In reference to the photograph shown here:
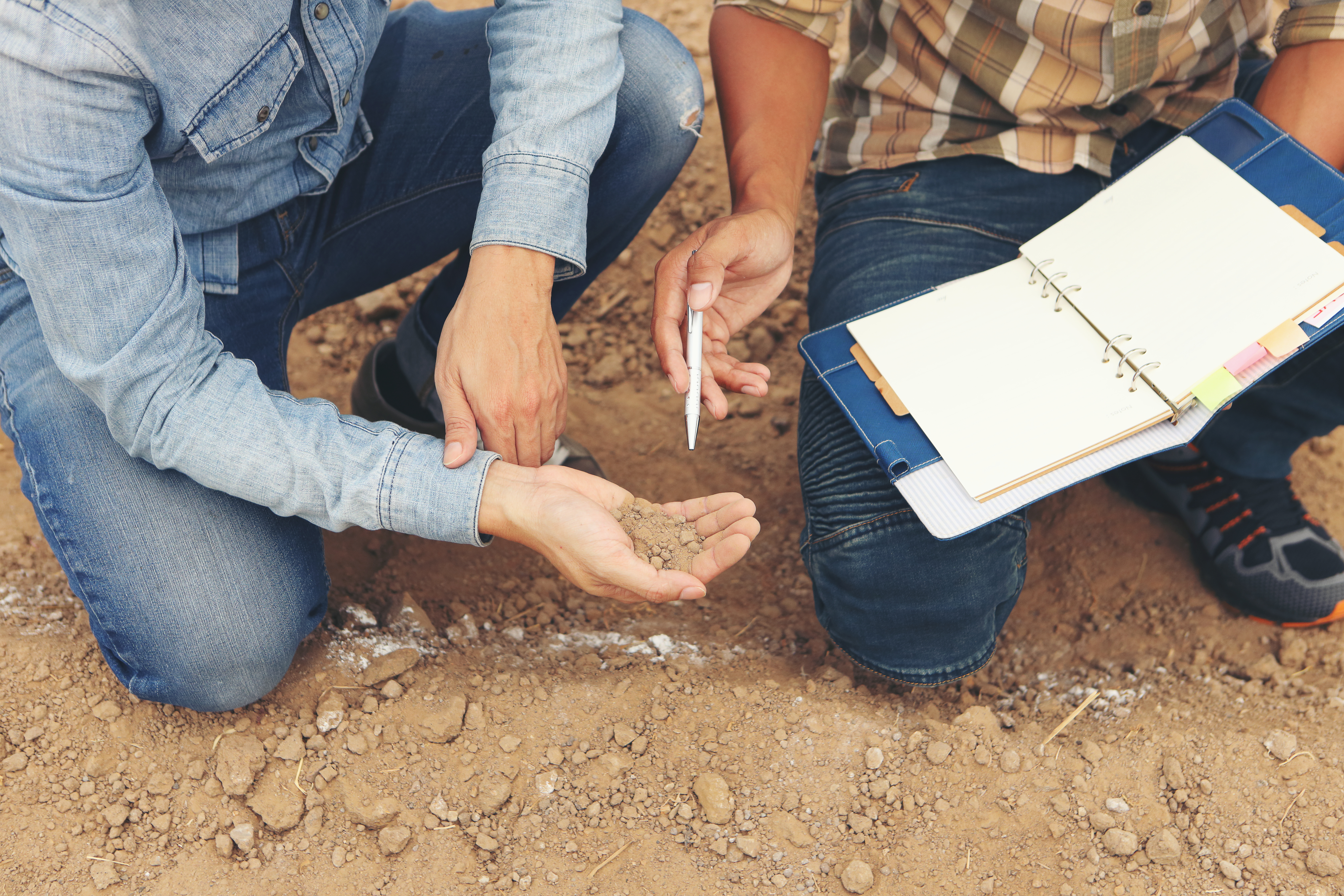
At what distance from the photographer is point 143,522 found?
1.52 metres

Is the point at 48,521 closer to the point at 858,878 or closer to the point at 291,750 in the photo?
the point at 291,750

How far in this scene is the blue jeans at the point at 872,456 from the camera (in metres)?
1.65

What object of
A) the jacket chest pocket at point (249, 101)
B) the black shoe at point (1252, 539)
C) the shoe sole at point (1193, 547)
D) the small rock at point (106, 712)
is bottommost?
→ the shoe sole at point (1193, 547)

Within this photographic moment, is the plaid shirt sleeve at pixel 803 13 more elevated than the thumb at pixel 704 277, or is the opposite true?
the plaid shirt sleeve at pixel 803 13

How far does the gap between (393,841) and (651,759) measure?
1.45ft

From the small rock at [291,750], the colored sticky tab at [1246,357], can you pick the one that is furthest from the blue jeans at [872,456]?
the small rock at [291,750]

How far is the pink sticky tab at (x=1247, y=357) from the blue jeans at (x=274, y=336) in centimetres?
113

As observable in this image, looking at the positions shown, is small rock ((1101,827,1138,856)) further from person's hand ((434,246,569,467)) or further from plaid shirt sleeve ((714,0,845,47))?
plaid shirt sleeve ((714,0,845,47))

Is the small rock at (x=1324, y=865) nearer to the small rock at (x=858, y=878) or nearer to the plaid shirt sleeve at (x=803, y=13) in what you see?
the small rock at (x=858, y=878)

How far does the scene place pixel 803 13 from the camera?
186 cm

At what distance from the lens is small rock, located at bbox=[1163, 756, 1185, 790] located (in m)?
1.56

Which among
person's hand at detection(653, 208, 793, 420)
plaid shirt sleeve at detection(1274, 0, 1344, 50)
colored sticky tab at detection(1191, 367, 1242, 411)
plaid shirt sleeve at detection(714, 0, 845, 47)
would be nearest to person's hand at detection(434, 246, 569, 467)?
person's hand at detection(653, 208, 793, 420)

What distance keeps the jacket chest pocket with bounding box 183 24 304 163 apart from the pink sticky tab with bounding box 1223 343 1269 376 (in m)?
1.59

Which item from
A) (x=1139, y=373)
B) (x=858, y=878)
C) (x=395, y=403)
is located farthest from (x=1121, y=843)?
(x=395, y=403)
